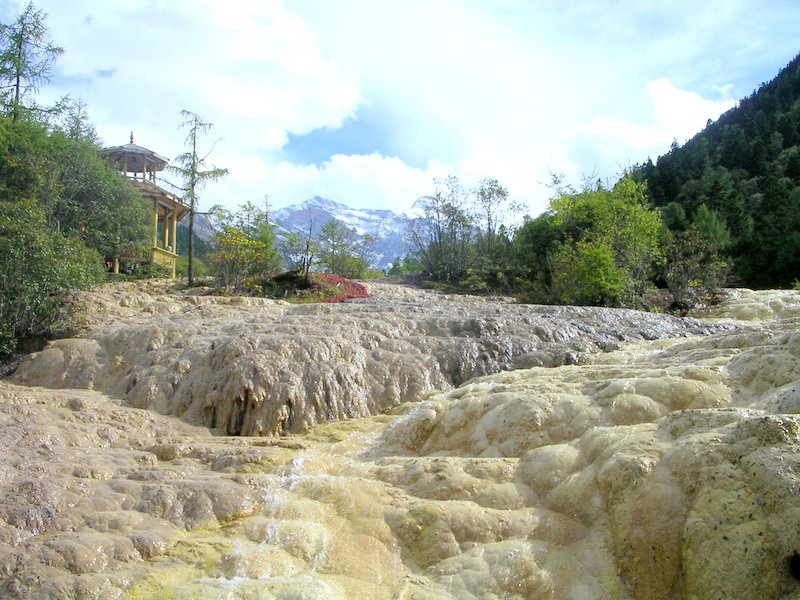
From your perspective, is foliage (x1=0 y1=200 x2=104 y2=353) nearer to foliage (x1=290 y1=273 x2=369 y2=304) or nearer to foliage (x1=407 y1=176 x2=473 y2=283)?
foliage (x1=290 y1=273 x2=369 y2=304)

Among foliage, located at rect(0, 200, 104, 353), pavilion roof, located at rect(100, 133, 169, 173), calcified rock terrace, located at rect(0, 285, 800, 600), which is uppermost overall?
pavilion roof, located at rect(100, 133, 169, 173)

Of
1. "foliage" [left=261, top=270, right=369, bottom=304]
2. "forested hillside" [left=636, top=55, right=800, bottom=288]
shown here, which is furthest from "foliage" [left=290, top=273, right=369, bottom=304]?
"forested hillside" [left=636, top=55, right=800, bottom=288]

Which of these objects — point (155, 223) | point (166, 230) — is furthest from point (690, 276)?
point (166, 230)

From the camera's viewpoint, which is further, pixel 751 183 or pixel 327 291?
pixel 751 183

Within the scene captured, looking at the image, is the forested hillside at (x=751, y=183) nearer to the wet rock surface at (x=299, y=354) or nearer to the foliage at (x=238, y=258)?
the foliage at (x=238, y=258)

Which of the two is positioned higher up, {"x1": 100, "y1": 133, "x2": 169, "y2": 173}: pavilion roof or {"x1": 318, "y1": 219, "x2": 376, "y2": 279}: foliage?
{"x1": 100, "y1": 133, "x2": 169, "y2": 173}: pavilion roof

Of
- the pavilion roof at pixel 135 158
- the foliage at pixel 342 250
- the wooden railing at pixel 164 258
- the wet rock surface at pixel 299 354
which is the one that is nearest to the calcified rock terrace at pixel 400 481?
the wet rock surface at pixel 299 354

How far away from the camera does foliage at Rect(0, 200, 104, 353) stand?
10.2 m

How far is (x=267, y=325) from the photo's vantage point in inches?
392

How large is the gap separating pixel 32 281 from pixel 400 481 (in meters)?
8.02

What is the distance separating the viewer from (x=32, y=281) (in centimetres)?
1045

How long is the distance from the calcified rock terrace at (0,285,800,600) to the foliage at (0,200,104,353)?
2186 millimetres

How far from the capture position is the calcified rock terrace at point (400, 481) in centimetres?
404

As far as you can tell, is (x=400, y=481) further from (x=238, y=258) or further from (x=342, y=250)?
(x=342, y=250)
